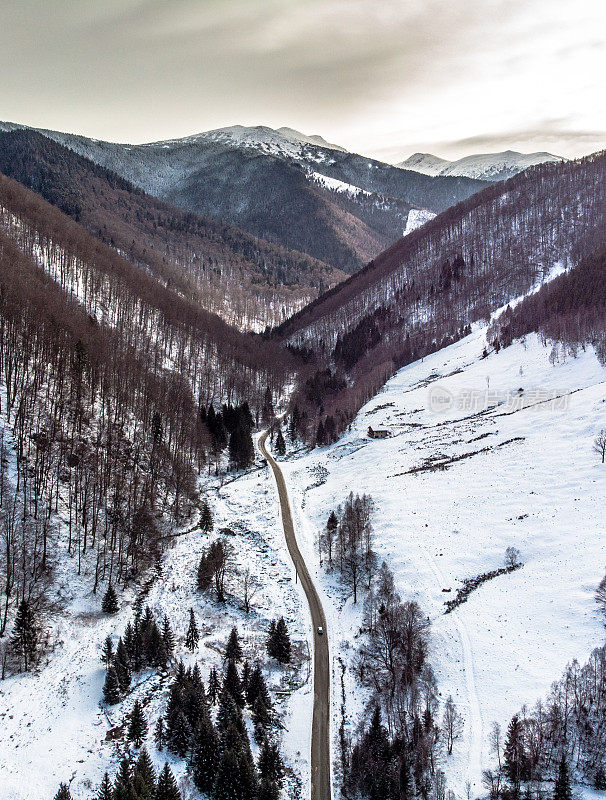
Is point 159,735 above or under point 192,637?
under

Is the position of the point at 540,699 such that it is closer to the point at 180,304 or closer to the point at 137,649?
the point at 137,649

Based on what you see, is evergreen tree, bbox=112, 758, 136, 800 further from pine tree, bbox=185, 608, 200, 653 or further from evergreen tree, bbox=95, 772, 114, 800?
pine tree, bbox=185, 608, 200, 653

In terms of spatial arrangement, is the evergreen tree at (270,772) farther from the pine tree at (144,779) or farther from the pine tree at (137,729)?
the pine tree at (137,729)

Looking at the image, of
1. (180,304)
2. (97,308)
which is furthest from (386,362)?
(97,308)

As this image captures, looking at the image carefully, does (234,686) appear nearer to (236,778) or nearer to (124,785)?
(236,778)

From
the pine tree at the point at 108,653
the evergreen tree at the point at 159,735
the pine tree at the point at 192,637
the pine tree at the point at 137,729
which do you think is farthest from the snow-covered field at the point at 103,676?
the pine tree at the point at 108,653

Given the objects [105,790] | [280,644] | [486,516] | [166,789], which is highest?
[486,516]

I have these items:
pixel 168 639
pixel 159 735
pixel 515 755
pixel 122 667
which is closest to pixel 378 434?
pixel 168 639

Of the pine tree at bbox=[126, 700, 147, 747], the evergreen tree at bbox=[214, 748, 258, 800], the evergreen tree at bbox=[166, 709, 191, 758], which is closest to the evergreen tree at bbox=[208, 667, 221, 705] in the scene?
the evergreen tree at bbox=[166, 709, 191, 758]
